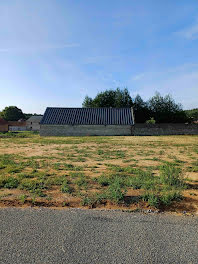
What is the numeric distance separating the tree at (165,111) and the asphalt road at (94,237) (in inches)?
1540

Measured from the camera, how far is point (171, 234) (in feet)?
9.15

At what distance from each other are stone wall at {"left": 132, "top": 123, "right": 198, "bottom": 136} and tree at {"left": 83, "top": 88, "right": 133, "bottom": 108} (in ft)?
58.1

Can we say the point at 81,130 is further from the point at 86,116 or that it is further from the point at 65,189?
the point at 65,189

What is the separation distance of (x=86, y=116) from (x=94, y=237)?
30262 millimetres

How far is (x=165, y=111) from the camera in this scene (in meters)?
42.2

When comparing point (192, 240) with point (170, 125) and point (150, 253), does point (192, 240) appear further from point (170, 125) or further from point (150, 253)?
point (170, 125)

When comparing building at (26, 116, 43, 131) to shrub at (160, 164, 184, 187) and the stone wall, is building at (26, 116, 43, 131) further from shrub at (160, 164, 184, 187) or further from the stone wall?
shrub at (160, 164, 184, 187)

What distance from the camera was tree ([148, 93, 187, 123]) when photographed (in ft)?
130

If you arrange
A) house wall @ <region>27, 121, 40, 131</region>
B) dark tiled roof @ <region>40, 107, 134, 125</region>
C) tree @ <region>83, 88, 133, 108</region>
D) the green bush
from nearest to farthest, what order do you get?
the green bush
dark tiled roof @ <region>40, 107, 134, 125</region>
tree @ <region>83, 88, 133, 108</region>
house wall @ <region>27, 121, 40, 131</region>

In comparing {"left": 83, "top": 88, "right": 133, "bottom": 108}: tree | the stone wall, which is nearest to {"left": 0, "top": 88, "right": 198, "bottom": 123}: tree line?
{"left": 83, "top": 88, "right": 133, "bottom": 108}: tree

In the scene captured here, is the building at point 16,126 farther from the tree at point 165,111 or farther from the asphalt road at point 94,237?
the asphalt road at point 94,237

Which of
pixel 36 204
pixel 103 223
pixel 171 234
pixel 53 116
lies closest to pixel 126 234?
pixel 103 223

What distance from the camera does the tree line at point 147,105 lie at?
131 feet

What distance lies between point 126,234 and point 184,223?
1.09 metres
